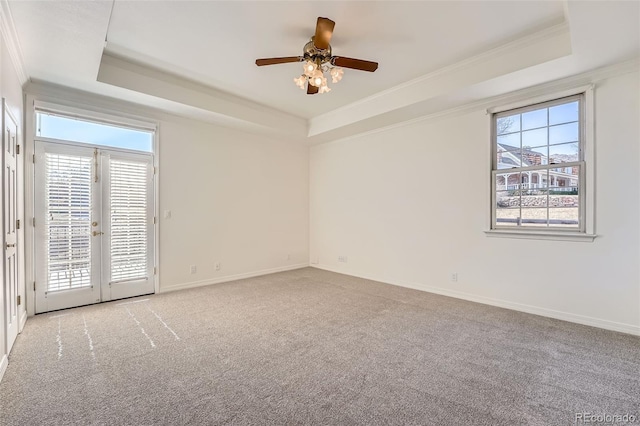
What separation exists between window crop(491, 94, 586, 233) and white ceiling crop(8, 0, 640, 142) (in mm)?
552

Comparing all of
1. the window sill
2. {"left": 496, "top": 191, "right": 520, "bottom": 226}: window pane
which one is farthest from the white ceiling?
the window sill

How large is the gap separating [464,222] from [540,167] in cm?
112

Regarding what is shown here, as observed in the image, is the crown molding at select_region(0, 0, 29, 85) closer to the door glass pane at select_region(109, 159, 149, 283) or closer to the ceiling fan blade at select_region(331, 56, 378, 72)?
the door glass pane at select_region(109, 159, 149, 283)

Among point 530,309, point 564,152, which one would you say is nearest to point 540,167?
point 564,152

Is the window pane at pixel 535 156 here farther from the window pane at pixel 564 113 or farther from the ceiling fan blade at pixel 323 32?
the ceiling fan blade at pixel 323 32

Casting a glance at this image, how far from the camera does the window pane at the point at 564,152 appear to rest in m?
3.35

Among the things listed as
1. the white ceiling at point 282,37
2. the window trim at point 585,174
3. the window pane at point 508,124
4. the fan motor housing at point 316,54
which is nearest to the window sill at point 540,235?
the window trim at point 585,174

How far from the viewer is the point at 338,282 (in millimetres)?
5039

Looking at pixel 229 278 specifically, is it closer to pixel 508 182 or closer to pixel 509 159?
pixel 508 182

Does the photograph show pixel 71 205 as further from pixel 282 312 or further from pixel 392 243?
pixel 392 243

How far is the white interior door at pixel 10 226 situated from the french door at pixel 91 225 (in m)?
0.66

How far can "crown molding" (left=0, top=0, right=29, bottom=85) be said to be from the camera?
2.16 m

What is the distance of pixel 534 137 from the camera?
3664 millimetres

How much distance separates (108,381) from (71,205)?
2626mm
